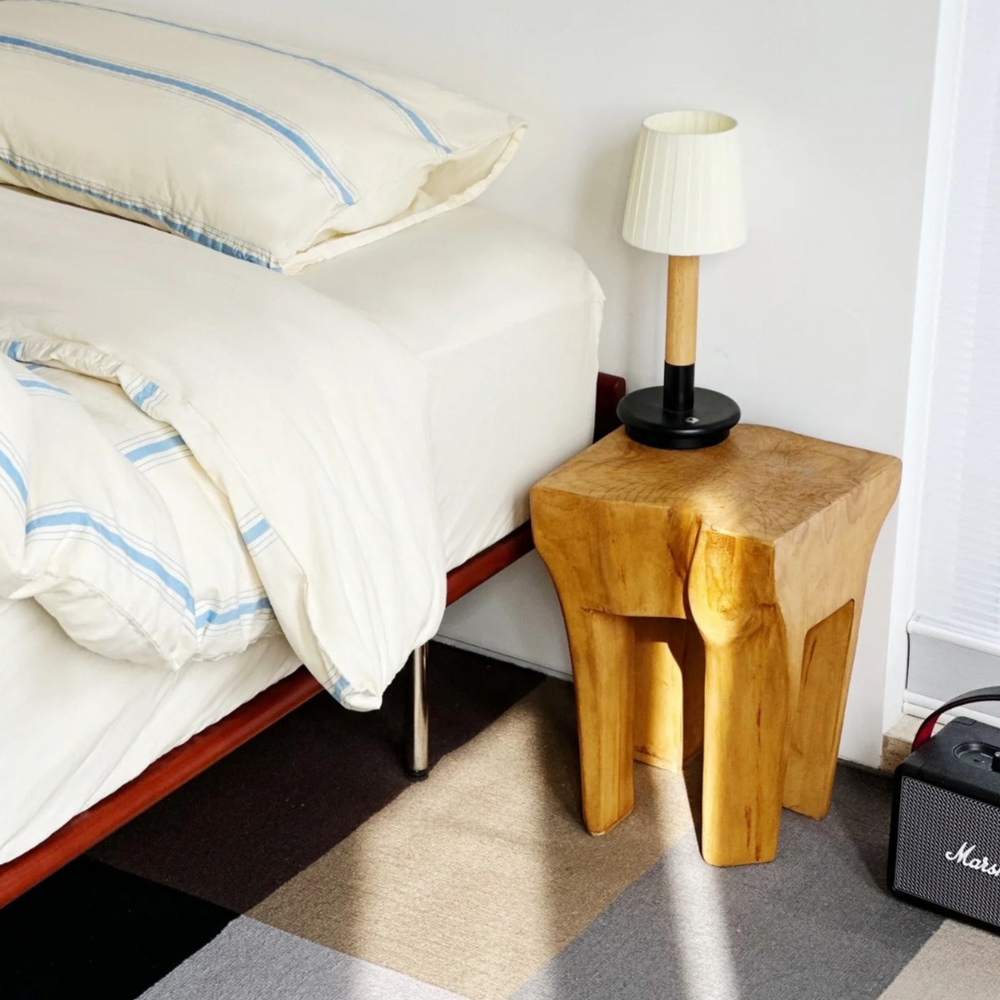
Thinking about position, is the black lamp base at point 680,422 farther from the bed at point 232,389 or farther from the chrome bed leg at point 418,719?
the chrome bed leg at point 418,719

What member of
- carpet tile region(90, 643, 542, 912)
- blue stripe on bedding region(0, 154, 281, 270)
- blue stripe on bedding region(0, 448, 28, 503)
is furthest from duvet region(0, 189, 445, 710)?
carpet tile region(90, 643, 542, 912)

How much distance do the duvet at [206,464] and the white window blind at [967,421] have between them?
0.64 metres

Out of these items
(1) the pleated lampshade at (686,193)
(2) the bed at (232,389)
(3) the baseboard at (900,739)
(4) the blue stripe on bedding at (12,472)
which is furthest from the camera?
(3) the baseboard at (900,739)

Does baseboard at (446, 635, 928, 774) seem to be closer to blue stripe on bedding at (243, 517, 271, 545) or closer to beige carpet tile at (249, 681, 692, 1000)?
beige carpet tile at (249, 681, 692, 1000)

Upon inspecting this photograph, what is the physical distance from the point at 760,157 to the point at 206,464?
80cm

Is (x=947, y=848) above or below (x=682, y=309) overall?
below

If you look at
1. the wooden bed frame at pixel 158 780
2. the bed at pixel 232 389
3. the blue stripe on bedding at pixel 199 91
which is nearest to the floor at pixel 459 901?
the bed at pixel 232 389

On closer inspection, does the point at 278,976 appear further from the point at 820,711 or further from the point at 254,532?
the point at 820,711

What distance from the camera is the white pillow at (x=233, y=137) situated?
1.64m

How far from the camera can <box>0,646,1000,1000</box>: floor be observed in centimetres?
153

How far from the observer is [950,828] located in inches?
61.7

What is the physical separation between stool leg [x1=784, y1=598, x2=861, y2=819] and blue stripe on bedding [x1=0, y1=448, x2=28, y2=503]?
0.94 metres

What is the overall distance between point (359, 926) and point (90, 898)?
314mm

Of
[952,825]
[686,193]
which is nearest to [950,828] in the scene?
[952,825]
